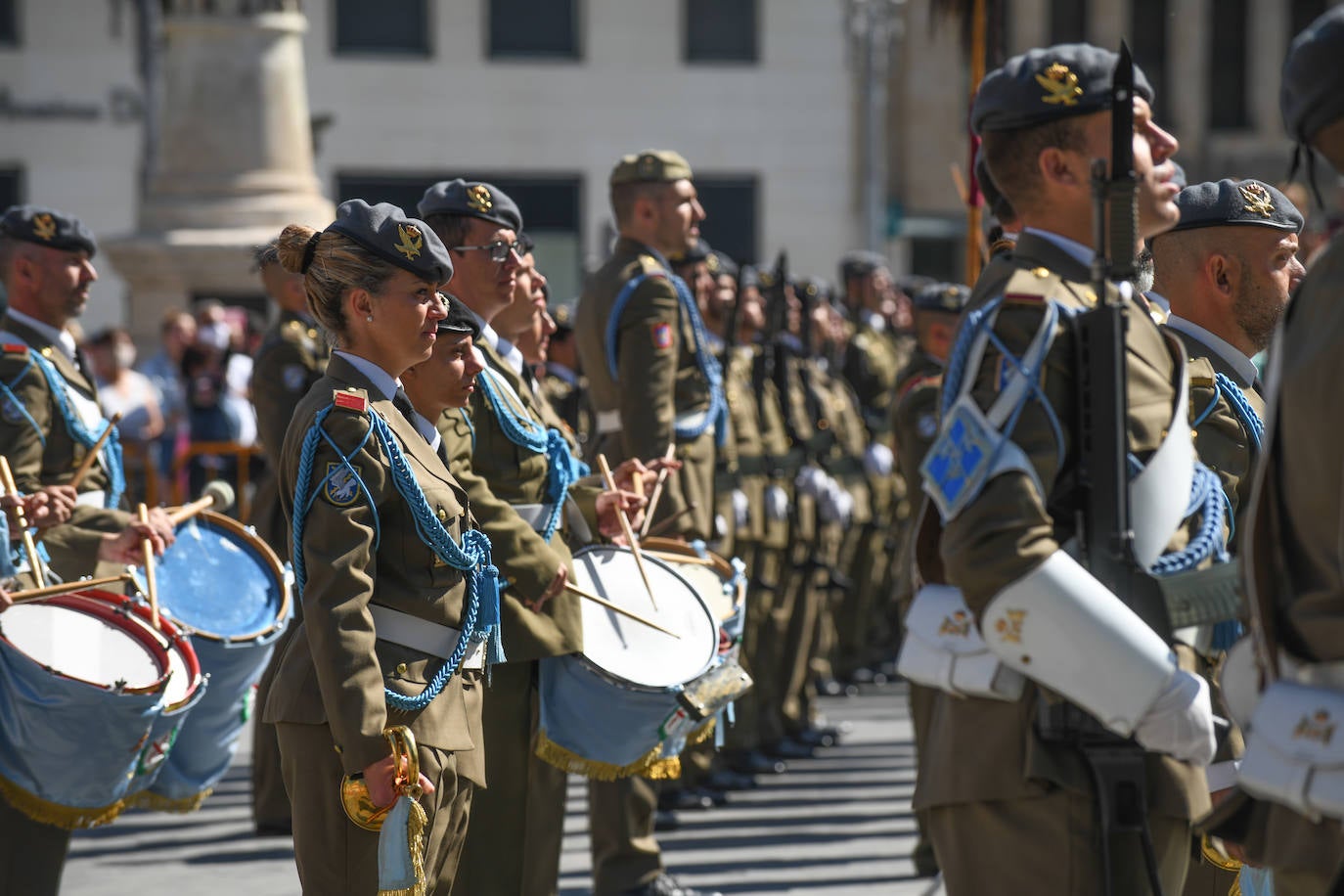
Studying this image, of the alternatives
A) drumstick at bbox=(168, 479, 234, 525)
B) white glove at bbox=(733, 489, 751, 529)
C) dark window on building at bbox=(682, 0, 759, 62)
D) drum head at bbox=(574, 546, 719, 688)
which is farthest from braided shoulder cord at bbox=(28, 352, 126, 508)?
dark window on building at bbox=(682, 0, 759, 62)

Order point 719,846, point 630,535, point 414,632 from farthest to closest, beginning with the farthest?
1. point 719,846
2. point 630,535
3. point 414,632

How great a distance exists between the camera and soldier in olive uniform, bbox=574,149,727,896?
21.5 feet

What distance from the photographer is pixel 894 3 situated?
26375 millimetres

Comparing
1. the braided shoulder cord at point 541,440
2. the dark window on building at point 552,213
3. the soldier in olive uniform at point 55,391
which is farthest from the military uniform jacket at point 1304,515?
the dark window on building at point 552,213

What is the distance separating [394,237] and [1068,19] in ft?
86.2

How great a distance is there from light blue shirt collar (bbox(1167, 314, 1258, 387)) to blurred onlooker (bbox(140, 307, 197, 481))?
10.0 m

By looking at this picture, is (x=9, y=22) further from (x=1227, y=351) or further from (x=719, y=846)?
(x=1227, y=351)

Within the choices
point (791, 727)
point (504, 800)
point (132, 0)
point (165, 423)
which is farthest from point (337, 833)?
point (132, 0)

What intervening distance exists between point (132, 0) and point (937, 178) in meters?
10.8

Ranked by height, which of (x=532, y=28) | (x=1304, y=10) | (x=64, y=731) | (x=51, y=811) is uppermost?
(x=1304, y=10)

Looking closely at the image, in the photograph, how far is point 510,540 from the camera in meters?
4.91

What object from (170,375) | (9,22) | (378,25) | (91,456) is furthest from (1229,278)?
(9,22)

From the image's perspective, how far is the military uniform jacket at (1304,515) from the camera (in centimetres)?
277

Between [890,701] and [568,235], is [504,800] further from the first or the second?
[568,235]
